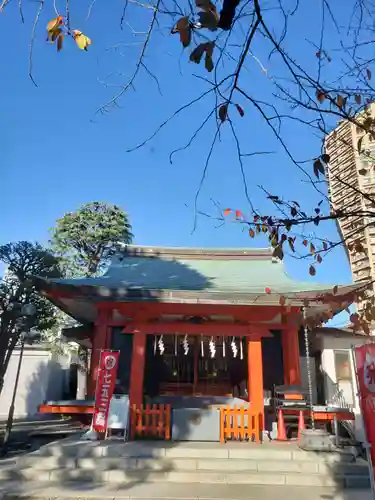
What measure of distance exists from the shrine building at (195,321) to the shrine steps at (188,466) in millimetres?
2108

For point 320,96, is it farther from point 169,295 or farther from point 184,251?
point 184,251

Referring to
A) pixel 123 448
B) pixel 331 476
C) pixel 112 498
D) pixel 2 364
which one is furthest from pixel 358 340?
pixel 2 364

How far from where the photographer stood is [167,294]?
962cm

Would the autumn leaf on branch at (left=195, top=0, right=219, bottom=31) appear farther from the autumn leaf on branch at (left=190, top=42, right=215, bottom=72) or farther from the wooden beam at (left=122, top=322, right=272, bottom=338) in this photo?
the wooden beam at (left=122, top=322, right=272, bottom=338)

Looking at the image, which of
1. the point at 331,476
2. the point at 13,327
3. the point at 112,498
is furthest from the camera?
the point at 13,327

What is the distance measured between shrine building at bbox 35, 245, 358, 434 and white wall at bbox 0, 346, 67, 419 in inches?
422

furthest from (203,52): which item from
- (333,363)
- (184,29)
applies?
(333,363)

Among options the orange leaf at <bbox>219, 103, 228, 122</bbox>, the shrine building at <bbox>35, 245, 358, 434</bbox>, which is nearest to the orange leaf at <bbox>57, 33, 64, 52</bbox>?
the orange leaf at <bbox>219, 103, 228, 122</bbox>

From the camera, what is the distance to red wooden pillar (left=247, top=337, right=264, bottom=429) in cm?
928

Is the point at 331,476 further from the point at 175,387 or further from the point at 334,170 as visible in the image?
the point at 175,387

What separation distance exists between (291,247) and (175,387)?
383 inches

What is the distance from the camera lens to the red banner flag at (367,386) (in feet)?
14.8

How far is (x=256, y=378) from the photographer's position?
31.3 feet

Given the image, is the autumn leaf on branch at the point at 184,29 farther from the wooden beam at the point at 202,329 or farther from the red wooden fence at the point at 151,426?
the wooden beam at the point at 202,329
